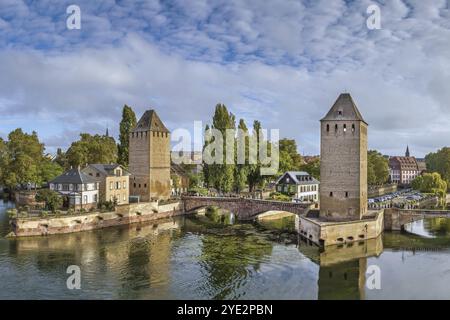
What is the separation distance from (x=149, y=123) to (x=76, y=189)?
492 inches

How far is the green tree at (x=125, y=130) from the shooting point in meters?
57.4

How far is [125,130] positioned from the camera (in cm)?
5731

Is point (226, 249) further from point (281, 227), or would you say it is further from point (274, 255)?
point (281, 227)

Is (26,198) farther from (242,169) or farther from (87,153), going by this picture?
(242,169)

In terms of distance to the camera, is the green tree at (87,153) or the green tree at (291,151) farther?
the green tree at (291,151)

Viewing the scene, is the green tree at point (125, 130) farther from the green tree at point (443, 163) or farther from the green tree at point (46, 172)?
the green tree at point (443, 163)

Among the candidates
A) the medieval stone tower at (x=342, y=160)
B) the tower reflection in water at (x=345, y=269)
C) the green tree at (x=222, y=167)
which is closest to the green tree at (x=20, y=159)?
the green tree at (x=222, y=167)

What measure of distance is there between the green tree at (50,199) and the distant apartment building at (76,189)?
2.53 metres

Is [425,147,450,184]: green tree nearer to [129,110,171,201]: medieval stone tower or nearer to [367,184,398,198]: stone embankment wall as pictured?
[367,184,398,198]: stone embankment wall

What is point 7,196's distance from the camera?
69812 mm

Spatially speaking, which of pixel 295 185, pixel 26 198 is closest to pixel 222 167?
pixel 295 185

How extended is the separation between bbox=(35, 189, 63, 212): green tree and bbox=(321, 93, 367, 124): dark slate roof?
25774 mm
